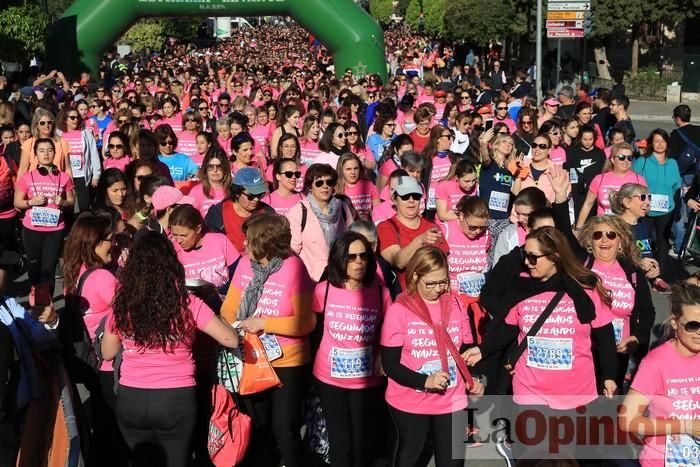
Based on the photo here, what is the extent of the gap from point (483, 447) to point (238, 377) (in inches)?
67.5

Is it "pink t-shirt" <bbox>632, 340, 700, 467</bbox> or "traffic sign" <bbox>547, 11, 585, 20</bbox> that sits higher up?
"traffic sign" <bbox>547, 11, 585, 20</bbox>

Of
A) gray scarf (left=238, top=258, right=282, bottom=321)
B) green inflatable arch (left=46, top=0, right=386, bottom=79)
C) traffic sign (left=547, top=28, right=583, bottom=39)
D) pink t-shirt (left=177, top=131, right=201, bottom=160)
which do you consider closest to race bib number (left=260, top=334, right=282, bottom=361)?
gray scarf (left=238, top=258, right=282, bottom=321)

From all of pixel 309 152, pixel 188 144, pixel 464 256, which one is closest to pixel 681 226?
pixel 309 152

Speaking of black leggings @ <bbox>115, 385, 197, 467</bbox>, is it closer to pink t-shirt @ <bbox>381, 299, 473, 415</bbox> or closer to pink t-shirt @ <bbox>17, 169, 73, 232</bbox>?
pink t-shirt @ <bbox>381, 299, 473, 415</bbox>

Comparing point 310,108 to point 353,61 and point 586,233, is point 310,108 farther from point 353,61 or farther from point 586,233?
point 353,61

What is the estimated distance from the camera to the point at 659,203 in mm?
9047

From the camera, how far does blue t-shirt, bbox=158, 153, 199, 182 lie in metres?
9.38

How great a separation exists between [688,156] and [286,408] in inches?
257

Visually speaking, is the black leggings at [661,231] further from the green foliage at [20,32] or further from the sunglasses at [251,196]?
the green foliage at [20,32]

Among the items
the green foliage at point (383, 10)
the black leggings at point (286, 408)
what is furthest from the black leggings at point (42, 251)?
the green foliage at point (383, 10)

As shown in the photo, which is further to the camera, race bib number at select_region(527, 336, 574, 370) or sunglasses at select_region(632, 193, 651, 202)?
sunglasses at select_region(632, 193, 651, 202)

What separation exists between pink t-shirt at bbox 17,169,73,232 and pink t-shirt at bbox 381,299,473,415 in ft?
14.5

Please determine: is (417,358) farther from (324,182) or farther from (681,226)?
(681,226)

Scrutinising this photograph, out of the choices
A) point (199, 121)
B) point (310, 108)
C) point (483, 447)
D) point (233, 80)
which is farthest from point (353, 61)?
point (483, 447)
